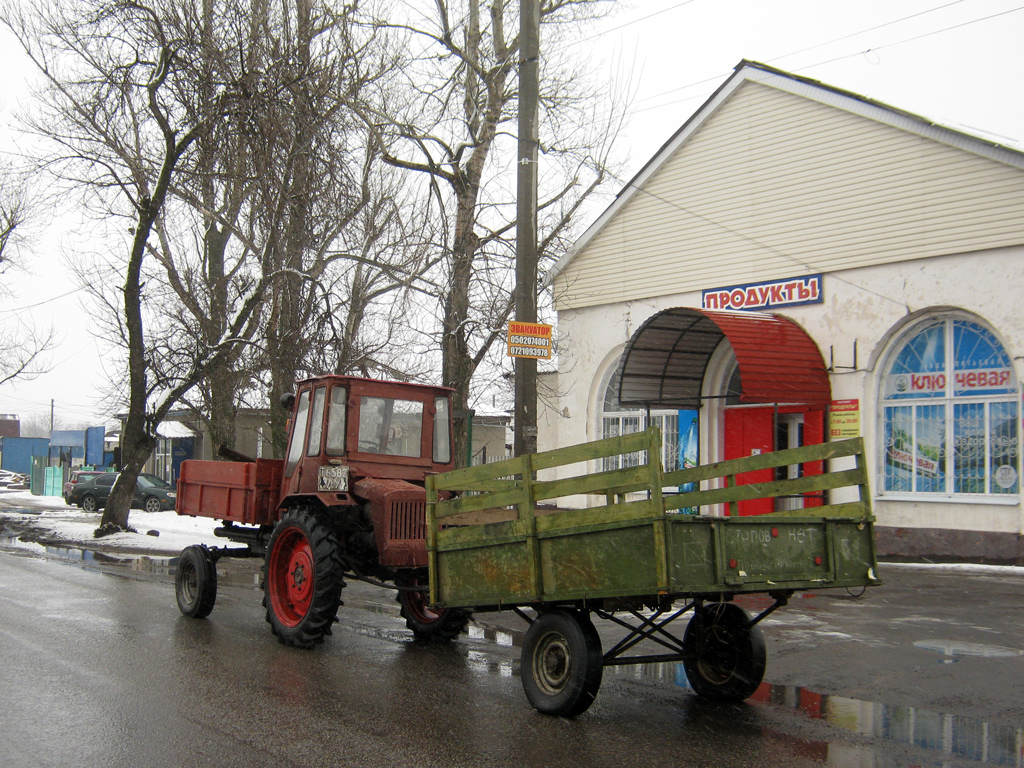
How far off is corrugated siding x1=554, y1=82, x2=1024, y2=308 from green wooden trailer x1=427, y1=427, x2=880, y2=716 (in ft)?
30.1

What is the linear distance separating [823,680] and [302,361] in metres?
12.4

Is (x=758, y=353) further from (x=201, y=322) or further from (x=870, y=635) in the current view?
(x=201, y=322)

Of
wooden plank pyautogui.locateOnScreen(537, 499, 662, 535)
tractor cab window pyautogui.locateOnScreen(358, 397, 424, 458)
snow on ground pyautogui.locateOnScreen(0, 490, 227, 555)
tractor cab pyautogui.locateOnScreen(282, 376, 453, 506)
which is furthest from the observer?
snow on ground pyautogui.locateOnScreen(0, 490, 227, 555)

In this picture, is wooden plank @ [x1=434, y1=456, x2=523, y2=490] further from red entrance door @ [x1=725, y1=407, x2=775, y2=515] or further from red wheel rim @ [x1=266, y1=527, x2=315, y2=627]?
red entrance door @ [x1=725, y1=407, x2=775, y2=515]

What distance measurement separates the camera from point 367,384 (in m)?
8.97

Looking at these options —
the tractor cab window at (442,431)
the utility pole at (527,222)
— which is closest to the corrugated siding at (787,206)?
the utility pole at (527,222)

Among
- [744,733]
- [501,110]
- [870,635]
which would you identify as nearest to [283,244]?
[501,110]

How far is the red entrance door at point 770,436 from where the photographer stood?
15.6 meters

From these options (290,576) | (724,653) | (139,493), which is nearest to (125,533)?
(139,493)

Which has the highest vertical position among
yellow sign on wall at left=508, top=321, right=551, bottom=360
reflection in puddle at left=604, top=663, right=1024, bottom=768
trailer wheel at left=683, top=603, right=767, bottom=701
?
yellow sign on wall at left=508, top=321, right=551, bottom=360

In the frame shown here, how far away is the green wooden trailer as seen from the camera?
555cm

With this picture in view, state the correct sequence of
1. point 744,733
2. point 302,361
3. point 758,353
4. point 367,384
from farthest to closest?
point 302,361, point 758,353, point 367,384, point 744,733

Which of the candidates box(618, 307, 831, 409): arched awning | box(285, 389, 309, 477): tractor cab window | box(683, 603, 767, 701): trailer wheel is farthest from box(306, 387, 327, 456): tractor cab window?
box(618, 307, 831, 409): arched awning

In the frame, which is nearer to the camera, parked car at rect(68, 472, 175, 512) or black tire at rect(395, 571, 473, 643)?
black tire at rect(395, 571, 473, 643)
